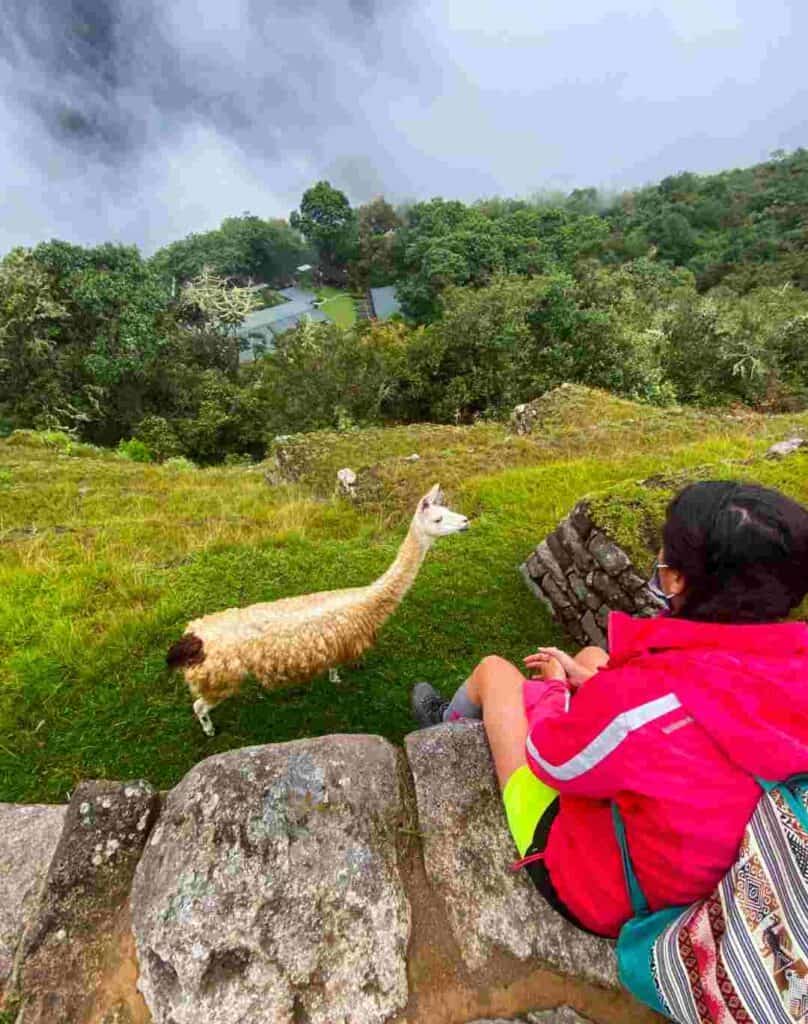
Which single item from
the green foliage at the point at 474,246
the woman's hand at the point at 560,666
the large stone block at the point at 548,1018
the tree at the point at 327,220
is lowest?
the large stone block at the point at 548,1018

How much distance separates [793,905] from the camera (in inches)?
43.5

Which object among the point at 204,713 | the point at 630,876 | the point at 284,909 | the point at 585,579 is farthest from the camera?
the point at 585,579

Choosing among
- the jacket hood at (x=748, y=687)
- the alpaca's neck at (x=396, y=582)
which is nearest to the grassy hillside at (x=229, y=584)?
the alpaca's neck at (x=396, y=582)

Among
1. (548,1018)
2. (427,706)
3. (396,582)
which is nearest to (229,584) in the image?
(396,582)

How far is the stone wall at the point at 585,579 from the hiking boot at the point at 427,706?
67.3 inches

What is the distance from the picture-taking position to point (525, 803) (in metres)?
1.89

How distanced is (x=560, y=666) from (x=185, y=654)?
2.31 m

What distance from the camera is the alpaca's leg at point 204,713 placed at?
11.4 feet

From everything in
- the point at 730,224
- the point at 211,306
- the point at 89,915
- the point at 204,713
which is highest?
the point at 730,224

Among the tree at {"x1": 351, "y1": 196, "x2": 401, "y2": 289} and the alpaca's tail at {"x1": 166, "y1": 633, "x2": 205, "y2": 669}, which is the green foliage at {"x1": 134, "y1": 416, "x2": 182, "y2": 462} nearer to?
the alpaca's tail at {"x1": 166, "y1": 633, "x2": 205, "y2": 669}

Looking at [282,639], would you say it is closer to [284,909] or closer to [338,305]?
[284,909]

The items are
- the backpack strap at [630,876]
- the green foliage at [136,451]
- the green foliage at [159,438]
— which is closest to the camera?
the backpack strap at [630,876]

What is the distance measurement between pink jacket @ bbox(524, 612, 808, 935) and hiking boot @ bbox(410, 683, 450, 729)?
1736mm

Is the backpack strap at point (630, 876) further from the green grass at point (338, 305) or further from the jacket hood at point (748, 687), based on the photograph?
the green grass at point (338, 305)
